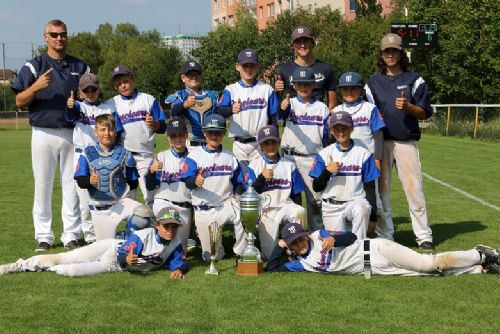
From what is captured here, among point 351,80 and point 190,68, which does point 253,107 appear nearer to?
point 190,68

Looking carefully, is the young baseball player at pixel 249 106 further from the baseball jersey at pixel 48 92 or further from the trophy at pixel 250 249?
the baseball jersey at pixel 48 92

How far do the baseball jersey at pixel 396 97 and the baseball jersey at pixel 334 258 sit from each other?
1771 millimetres

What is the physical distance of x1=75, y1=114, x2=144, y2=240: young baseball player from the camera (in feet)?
22.7

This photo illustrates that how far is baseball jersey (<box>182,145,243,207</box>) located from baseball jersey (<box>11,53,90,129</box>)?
1497mm

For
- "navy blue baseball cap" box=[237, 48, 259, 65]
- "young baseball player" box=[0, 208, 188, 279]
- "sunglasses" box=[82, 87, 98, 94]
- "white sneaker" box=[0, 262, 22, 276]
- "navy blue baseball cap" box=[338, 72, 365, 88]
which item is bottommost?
"white sneaker" box=[0, 262, 22, 276]

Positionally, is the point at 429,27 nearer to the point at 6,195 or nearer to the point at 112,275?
the point at 6,195

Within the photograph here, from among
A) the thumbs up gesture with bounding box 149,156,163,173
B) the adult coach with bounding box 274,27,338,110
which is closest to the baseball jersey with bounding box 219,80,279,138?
the adult coach with bounding box 274,27,338,110

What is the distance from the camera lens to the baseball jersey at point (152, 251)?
247 inches

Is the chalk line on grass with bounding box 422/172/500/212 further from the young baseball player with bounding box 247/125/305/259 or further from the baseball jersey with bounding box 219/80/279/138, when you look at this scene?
the baseball jersey with bounding box 219/80/279/138

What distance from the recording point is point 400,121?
7.49m

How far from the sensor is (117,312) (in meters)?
5.11

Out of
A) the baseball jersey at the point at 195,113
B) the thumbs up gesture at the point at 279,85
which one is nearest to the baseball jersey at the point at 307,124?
the thumbs up gesture at the point at 279,85

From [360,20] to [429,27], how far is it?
17.6 m

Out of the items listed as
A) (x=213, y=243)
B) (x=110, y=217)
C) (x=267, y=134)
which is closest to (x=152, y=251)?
(x=213, y=243)
